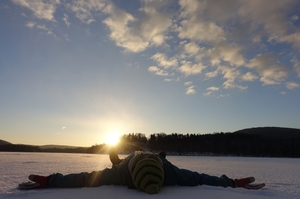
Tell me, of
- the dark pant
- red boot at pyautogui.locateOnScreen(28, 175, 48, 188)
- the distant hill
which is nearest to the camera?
red boot at pyautogui.locateOnScreen(28, 175, 48, 188)

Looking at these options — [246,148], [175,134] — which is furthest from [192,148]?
[246,148]

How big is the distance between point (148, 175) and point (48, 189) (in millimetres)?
1263

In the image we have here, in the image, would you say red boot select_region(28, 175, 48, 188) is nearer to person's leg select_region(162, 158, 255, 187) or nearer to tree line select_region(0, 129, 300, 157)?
person's leg select_region(162, 158, 255, 187)

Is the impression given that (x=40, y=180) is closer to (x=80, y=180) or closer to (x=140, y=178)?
(x=80, y=180)

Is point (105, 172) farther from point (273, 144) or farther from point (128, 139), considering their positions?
point (128, 139)

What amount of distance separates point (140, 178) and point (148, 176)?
95mm

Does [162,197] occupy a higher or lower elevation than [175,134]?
lower

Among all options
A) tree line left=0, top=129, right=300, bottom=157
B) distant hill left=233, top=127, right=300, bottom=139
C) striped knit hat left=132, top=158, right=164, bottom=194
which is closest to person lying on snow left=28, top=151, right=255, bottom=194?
striped knit hat left=132, top=158, right=164, bottom=194

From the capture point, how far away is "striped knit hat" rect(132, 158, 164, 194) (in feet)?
8.73

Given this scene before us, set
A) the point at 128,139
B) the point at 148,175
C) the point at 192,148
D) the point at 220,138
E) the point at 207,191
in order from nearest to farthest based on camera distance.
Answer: the point at 148,175 < the point at 207,191 < the point at 192,148 < the point at 220,138 < the point at 128,139

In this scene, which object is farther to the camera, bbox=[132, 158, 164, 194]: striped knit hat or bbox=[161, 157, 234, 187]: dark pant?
bbox=[161, 157, 234, 187]: dark pant

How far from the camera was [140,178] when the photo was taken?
2695 millimetres

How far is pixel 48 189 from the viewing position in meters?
2.99

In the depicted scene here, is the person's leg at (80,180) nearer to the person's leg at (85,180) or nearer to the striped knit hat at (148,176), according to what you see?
the person's leg at (85,180)
